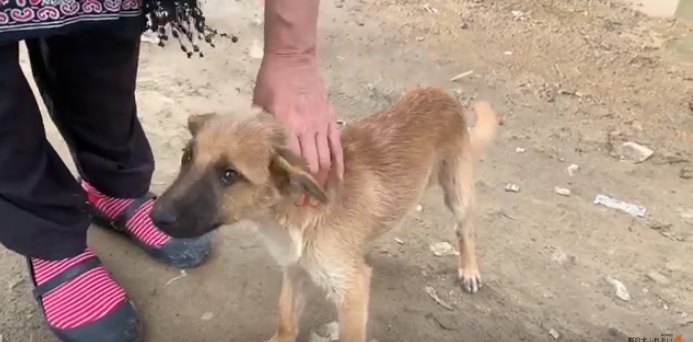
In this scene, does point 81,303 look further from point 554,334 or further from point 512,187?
point 512,187

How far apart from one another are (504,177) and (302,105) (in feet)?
4.30

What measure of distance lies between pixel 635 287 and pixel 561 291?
0.21 meters

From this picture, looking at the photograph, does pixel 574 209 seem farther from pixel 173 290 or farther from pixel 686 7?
pixel 686 7

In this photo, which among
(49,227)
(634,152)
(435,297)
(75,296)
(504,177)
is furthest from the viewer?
(634,152)

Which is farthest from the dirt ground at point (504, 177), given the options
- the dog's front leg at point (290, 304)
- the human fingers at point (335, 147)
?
the human fingers at point (335, 147)

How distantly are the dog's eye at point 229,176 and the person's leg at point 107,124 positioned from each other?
49cm

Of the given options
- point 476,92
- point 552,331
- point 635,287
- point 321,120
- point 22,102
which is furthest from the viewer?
point 476,92

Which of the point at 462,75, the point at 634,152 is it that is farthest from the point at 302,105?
the point at 462,75

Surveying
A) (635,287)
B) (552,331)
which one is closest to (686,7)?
(635,287)

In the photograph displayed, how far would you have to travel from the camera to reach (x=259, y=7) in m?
3.85

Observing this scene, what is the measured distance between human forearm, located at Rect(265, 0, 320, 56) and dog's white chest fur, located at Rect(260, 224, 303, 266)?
379 millimetres

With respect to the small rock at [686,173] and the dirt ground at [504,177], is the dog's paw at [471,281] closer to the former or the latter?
the dirt ground at [504,177]

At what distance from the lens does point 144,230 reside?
234 cm

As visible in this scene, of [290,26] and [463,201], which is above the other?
[290,26]
